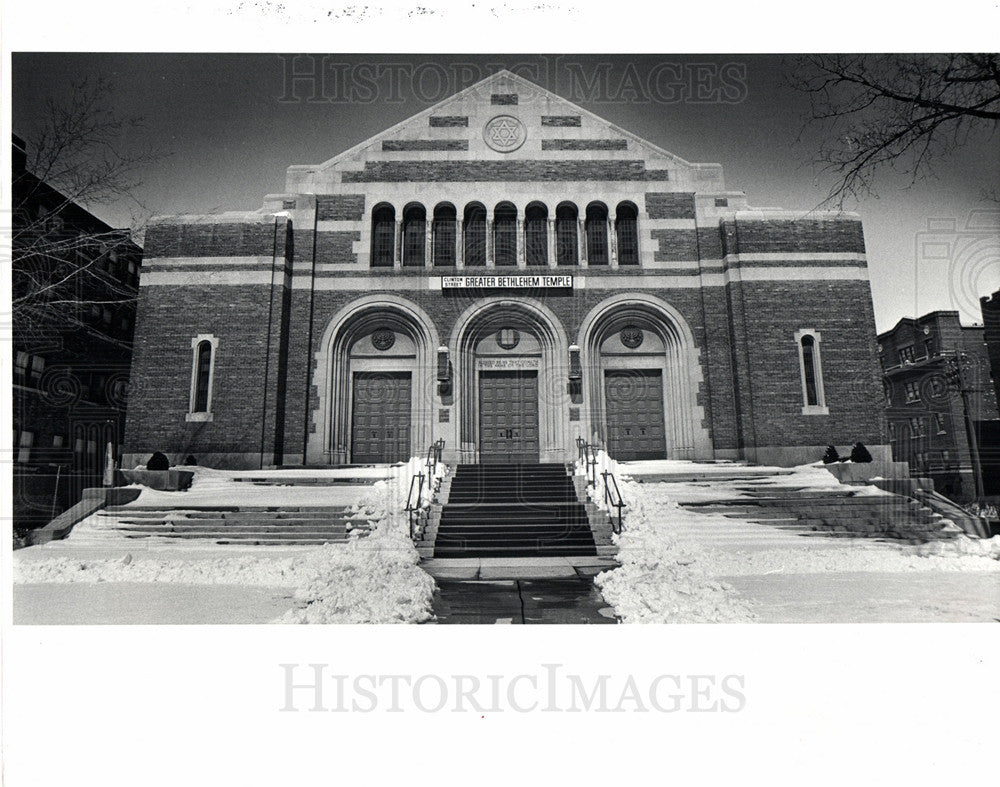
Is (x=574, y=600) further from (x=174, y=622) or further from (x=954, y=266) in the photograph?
(x=954, y=266)

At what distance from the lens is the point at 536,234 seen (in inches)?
620

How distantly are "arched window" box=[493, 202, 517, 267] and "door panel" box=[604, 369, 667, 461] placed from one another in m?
3.61

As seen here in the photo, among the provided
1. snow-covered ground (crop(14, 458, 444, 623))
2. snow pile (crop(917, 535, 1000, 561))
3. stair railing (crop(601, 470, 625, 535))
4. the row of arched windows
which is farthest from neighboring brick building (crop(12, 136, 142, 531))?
snow pile (crop(917, 535, 1000, 561))

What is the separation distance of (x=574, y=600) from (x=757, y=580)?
9.20ft

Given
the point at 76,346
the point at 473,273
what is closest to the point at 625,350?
the point at 473,273

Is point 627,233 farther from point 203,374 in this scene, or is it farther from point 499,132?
point 203,374

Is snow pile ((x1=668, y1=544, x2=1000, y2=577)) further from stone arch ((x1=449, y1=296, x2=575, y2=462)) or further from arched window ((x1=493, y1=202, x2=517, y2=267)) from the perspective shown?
arched window ((x1=493, y1=202, x2=517, y2=267))

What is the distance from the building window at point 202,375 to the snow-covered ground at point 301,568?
296cm

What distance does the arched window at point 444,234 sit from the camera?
51.4 feet

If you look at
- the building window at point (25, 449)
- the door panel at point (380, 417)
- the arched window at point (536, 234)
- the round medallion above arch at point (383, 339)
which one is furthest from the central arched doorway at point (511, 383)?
the building window at point (25, 449)

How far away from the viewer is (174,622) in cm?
744

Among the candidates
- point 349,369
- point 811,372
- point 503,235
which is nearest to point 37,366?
point 349,369

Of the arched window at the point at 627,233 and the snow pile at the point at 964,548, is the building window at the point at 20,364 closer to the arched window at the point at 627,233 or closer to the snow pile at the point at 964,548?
the arched window at the point at 627,233

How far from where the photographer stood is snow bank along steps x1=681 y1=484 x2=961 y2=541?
1112cm
